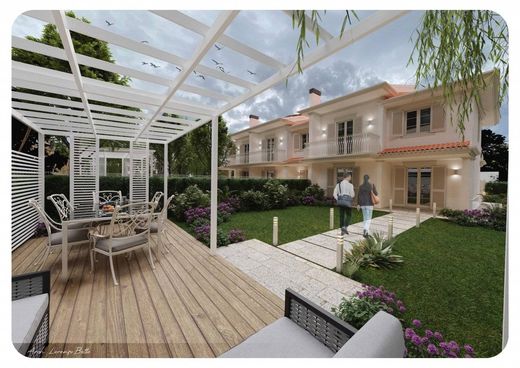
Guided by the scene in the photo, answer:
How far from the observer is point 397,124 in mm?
7430

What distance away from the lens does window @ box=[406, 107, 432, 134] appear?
22.3 feet

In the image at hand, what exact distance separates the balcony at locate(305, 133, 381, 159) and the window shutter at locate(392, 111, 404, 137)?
674 mm

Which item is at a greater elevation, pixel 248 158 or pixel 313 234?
pixel 248 158

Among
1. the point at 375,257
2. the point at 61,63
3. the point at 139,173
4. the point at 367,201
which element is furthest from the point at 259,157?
the point at 375,257

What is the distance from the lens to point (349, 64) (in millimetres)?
2221

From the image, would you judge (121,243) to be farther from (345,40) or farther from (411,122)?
(411,122)

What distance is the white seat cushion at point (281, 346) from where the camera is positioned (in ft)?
3.49

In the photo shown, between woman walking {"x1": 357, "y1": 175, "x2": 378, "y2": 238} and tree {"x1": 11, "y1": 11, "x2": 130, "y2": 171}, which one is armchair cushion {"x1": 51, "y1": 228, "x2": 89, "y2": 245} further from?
woman walking {"x1": 357, "y1": 175, "x2": 378, "y2": 238}

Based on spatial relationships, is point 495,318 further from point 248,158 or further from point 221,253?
point 248,158

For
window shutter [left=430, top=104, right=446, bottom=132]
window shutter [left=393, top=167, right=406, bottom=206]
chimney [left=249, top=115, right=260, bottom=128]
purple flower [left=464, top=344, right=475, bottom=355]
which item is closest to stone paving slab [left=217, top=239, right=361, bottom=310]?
purple flower [left=464, top=344, right=475, bottom=355]

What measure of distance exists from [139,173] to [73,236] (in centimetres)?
425

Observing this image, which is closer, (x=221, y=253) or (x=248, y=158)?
(x=221, y=253)
